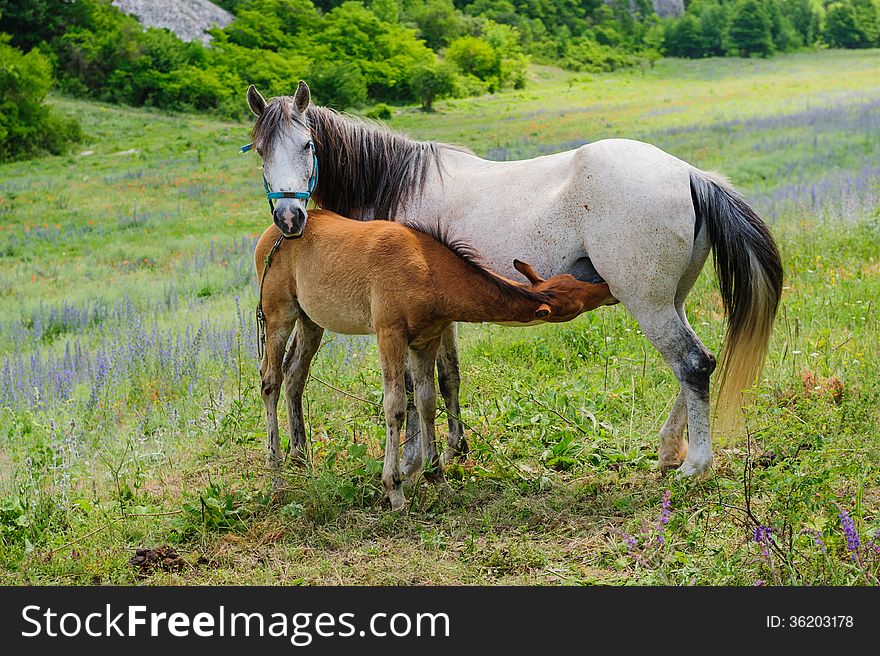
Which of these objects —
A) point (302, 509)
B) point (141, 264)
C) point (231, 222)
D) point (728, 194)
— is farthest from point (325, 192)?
point (231, 222)

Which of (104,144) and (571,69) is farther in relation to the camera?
(571,69)

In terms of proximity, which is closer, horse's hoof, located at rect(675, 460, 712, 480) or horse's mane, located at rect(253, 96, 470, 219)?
horse's hoof, located at rect(675, 460, 712, 480)

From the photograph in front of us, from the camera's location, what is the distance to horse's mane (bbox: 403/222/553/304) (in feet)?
13.3

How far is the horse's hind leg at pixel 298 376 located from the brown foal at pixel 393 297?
36 mm

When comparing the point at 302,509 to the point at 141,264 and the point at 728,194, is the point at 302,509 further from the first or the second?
the point at 141,264

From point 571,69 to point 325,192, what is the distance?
120 feet

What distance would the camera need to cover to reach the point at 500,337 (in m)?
7.23

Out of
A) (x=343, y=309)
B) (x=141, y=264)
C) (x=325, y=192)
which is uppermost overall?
(x=325, y=192)

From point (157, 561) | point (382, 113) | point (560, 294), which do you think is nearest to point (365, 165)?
point (560, 294)

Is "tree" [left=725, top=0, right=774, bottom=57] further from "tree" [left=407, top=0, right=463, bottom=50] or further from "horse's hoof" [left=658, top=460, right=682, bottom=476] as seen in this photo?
"horse's hoof" [left=658, top=460, right=682, bottom=476]

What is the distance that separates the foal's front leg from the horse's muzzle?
2.27 ft

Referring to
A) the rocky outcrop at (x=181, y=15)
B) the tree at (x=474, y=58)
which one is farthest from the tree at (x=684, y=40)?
the rocky outcrop at (x=181, y=15)

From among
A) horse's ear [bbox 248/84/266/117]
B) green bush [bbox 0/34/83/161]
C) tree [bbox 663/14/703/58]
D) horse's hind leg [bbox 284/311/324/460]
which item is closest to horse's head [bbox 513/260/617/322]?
horse's hind leg [bbox 284/311/324/460]

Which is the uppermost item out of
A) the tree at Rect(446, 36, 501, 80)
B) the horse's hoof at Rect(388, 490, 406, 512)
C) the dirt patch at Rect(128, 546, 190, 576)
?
the tree at Rect(446, 36, 501, 80)
